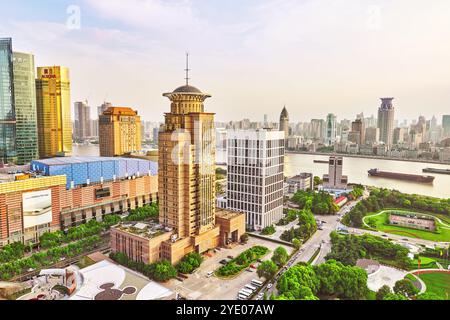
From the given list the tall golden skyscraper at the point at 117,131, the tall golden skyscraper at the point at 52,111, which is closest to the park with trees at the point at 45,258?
the tall golden skyscraper at the point at 117,131

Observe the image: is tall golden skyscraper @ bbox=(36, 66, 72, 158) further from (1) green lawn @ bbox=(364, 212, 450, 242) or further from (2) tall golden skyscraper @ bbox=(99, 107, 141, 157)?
(1) green lawn @ bbox=(364, 212, 450, 242)

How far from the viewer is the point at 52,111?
1273cm

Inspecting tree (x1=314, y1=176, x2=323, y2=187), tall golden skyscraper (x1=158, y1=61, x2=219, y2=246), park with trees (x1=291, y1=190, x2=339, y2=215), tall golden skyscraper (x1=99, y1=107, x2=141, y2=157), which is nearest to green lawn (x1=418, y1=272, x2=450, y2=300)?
tall golden skyscraper (x1=158, y1=61, x2=219, y2=246)

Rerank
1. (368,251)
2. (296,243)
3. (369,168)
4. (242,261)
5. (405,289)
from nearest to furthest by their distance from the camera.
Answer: (405,289) < (242,261) < (368,251) < (296,243) < (369,168)

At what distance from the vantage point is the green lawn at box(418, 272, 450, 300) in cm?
445

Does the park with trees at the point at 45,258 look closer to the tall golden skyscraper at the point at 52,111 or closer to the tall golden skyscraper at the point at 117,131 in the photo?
the tall golden skyscraper at the point at 117,131

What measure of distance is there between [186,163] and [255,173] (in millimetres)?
2283

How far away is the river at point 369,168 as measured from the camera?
39.5 feet

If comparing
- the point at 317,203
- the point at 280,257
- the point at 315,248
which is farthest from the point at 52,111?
the point at 315,248

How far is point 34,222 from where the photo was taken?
652cm

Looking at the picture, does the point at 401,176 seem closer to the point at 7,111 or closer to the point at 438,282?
the point at 438,282

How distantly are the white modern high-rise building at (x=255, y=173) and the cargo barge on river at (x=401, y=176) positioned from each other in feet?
27.7
